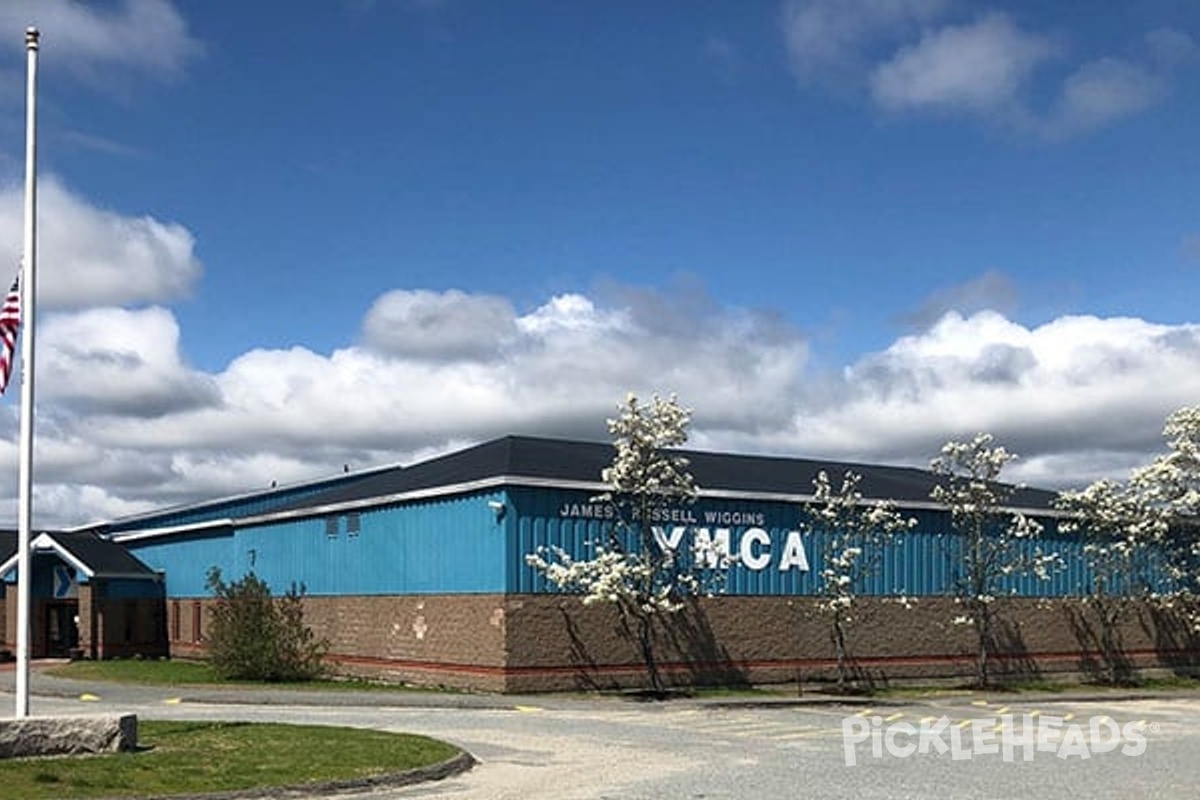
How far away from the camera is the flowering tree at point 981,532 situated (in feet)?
129

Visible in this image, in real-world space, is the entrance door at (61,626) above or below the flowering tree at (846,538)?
below

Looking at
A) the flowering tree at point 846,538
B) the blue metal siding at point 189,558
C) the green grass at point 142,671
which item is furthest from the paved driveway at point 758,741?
the blue metal siding at point 189,558

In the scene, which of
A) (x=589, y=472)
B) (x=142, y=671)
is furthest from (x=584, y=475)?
(x=142, y=671)

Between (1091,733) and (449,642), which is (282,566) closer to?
(449,642)

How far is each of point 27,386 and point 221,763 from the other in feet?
17.9

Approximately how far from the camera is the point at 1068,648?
42.2 m

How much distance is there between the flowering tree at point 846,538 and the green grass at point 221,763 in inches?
701

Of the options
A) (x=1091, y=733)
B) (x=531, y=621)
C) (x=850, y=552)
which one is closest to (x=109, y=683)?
(x=531, y=621)

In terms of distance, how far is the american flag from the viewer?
1880cm

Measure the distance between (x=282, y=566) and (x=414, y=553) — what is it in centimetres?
851

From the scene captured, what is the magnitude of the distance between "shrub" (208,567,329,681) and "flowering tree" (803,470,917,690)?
42.1ft

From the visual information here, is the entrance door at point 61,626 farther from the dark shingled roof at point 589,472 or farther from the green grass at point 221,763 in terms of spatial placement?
the green grass at point 221,763

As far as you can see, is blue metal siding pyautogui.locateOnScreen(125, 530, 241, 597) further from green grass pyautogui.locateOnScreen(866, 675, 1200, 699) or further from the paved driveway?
green grass pyautogui.locateOnScreen(866, 675, 1200, 699)

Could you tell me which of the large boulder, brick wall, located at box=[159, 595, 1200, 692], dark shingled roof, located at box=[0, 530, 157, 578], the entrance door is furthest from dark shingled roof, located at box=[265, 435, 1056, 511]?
the large boulder
